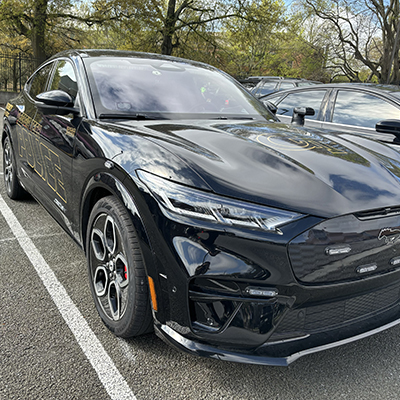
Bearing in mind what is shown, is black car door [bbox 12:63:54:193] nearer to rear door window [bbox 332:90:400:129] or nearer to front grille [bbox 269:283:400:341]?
front grille [bbox 269:283:400:341]

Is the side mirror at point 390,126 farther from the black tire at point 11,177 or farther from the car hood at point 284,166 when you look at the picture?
the black tire at point 11,177

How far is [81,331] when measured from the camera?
2.20 metres

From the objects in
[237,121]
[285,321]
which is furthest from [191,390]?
[237,121]

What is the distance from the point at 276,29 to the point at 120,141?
2277 cm

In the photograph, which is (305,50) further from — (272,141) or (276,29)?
(272,141)

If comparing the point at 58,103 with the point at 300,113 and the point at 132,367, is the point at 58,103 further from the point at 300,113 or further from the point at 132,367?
the point at 300,113

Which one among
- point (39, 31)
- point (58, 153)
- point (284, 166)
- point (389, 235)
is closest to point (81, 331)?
point (58, 153)

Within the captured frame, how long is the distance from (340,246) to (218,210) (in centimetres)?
52

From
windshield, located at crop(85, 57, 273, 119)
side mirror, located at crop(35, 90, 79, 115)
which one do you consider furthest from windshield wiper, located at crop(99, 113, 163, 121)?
side mirror, located at crop(35, 90, 79, 115)

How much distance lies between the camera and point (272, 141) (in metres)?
2.25

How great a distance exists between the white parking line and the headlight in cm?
84

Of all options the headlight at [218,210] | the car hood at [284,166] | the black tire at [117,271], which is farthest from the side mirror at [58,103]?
the headlight at [218,210]

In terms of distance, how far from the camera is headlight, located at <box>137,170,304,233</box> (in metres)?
1.60

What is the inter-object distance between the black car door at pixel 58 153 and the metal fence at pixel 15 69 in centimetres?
1832
